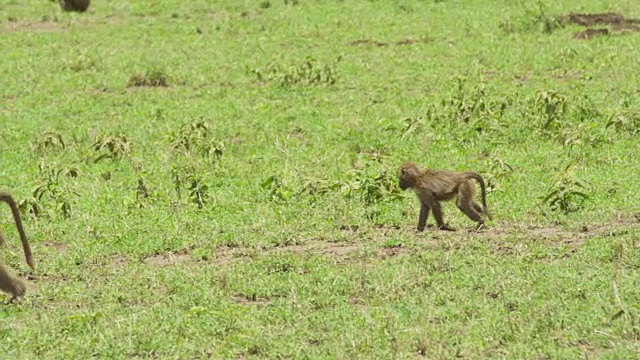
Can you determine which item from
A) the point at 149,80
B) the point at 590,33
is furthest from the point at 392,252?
the point at 590,33

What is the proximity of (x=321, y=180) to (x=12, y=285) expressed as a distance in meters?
3.54

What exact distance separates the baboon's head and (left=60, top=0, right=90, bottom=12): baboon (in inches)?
519

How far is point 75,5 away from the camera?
2155 centimetres

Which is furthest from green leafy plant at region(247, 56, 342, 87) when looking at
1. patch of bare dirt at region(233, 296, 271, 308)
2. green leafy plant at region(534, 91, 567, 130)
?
patch of bare dirt at region(233, 296, 271, 308)

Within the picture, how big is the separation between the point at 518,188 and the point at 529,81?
5055 millimetres

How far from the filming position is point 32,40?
1889 centimetres

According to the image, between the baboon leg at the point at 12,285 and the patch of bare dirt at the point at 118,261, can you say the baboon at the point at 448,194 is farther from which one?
the baboon leg at the point at 12,285

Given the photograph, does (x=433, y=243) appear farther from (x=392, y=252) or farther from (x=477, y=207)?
(x=477, y=207)

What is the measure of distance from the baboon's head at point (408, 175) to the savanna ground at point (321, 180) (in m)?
0.33

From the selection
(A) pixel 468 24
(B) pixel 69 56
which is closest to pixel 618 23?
(A) pixel 468 24

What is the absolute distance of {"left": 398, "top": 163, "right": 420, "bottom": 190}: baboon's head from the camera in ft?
30.9

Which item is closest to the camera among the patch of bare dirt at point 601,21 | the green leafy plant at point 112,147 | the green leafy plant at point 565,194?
the green leafy plant at point 565,194

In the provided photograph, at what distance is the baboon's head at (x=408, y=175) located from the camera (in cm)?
943

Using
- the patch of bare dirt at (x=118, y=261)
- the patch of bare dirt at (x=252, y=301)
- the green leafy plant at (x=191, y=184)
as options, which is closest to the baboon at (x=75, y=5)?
the green leafy plant at (x=191, y=184)
